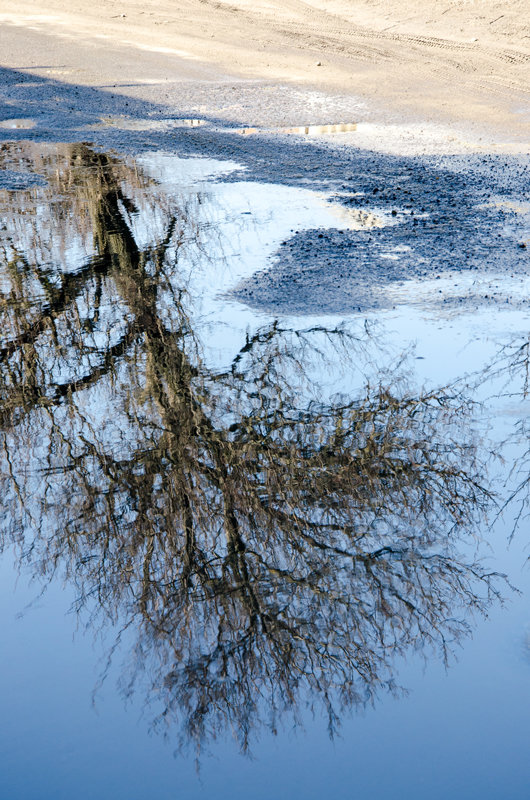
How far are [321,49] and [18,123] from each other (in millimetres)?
5927

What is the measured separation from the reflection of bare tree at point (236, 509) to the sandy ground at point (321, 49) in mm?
6205

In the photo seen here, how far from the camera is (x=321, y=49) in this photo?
13.9 meters

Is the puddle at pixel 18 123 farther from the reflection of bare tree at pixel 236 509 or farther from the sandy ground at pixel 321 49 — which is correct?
the reflection of bare tree at pixel 236 509

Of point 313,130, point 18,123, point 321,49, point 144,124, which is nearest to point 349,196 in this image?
point 313,130

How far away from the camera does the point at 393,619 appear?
2895 millimetres

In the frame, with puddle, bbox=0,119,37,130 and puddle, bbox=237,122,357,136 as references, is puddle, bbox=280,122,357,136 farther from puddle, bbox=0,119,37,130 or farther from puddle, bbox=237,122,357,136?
puddle, bbox=0,119,37,130

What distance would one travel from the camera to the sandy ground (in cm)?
1097

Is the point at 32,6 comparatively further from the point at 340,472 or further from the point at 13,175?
the point at 340,472

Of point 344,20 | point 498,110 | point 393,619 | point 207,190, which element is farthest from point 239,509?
point 344,20

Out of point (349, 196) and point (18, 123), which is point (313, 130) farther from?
point (18, 123)

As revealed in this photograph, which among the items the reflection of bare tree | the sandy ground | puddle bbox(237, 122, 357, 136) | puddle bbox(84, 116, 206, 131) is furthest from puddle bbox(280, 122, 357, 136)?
the reflection of bare tree

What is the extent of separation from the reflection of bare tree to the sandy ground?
20.4 ft

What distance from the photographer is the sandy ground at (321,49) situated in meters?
11.0

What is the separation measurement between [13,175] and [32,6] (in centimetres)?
1139
